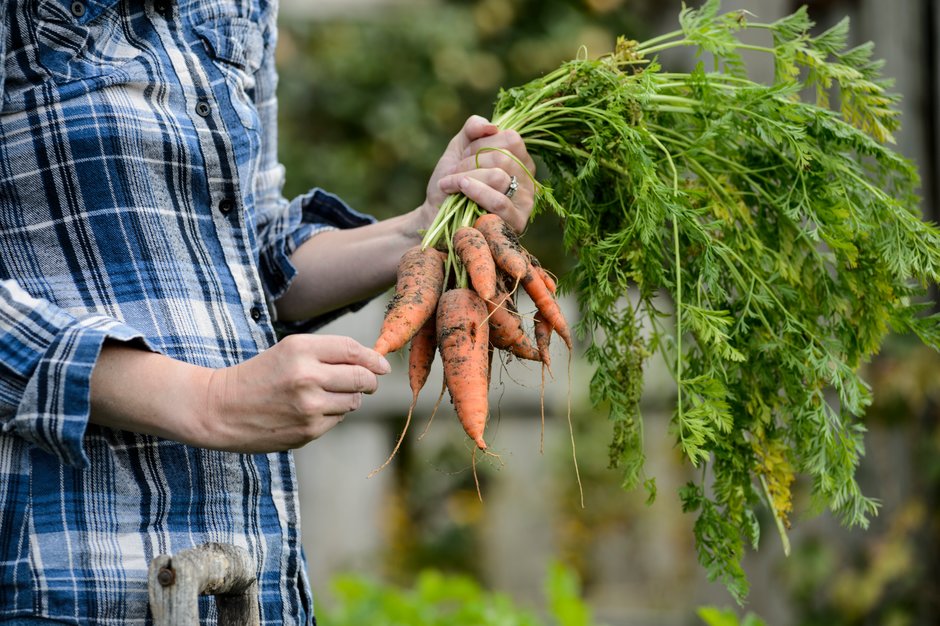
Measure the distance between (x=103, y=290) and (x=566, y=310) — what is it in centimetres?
441

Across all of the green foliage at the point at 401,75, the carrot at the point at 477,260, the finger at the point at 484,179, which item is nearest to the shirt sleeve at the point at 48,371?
the carrot at the point at 477,260

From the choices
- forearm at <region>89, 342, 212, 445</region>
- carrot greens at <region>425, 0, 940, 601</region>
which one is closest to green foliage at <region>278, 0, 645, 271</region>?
carrot greens at <region>425, 0, 940, 601</region>

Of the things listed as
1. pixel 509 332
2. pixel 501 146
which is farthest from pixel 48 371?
pixel 501 146

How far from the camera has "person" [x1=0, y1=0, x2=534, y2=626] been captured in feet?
4.35

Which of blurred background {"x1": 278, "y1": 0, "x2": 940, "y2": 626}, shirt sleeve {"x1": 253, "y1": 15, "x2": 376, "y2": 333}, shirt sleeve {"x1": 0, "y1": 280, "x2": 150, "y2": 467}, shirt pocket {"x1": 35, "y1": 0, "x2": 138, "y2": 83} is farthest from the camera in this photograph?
blurred background {"x1": 278, "y1": 0, "x2": 940, "y2": 626}

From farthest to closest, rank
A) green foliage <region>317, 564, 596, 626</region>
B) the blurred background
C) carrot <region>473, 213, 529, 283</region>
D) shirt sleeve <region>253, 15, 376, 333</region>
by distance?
the blurred background → green foliage <region>317, 564, 596, 626</region> → shirt sleeve <region>253, 15, 376, 333</region> → carrot <region>473, 213, 529, 283</region>

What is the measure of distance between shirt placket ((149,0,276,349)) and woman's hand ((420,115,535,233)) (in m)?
0.36

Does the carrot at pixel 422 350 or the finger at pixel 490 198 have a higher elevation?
the finger at pixel 490 198

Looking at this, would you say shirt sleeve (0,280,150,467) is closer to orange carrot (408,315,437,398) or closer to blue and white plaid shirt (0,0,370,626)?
blue and white plaid shirt (0,0,370,626)

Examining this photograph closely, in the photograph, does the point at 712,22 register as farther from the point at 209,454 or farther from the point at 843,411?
the point at 209,454

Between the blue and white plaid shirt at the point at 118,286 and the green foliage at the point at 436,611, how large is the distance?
4.93 ft

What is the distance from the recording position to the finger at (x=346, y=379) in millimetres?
1320

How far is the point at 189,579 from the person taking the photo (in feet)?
4.32

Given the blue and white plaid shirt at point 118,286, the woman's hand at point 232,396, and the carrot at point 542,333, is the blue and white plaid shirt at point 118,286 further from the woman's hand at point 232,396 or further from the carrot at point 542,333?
the carrot at point 542,333
